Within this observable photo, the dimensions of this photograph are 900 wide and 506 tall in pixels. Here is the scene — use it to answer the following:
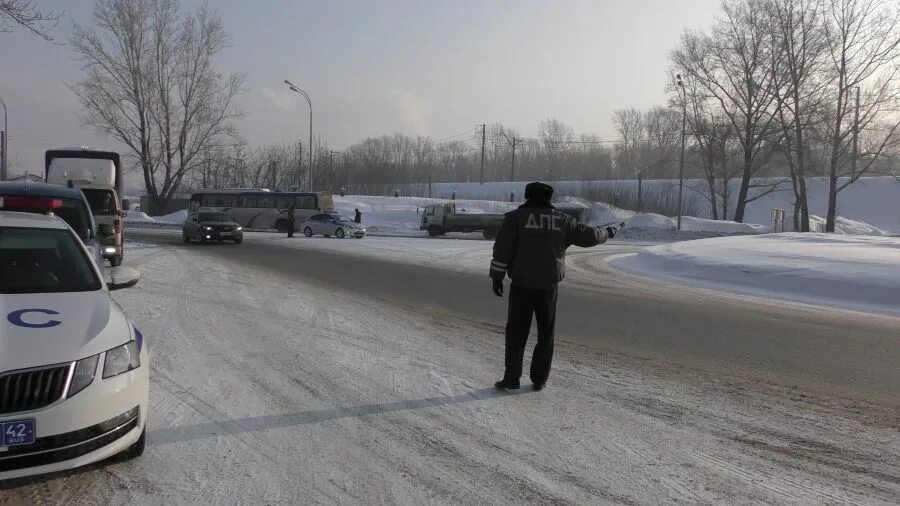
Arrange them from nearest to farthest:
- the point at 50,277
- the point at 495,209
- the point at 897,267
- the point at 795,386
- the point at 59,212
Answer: the point at 50,277 → the point at 795,386 → the point at 59,212 → the point at 897,267 → the point at 495,209

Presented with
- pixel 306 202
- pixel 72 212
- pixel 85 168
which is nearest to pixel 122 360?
pixel 72 212

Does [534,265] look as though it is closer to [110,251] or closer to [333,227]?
[110,251]

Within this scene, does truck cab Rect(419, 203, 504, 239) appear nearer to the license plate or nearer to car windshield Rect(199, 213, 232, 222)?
car windshield Rect(199, 213, 232, 222)

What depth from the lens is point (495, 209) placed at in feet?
197

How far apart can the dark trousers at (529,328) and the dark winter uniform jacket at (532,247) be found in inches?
4.2

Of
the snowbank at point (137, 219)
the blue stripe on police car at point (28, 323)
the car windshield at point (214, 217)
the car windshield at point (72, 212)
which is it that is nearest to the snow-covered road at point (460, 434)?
the blue stripe on police car at point (28, 323)

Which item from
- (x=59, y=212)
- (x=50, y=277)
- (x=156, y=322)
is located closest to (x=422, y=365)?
(x=50, y=277)

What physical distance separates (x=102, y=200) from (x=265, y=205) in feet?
101

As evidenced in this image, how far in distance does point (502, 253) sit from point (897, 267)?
13.4 meters

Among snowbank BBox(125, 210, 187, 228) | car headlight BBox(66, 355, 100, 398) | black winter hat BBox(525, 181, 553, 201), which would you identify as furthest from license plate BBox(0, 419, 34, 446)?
snowbank BBox(125, 210, 187, 228)

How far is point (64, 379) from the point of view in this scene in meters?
3.43

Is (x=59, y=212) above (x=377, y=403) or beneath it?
above

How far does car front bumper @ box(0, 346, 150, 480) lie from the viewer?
3273 mm

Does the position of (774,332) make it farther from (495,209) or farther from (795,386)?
(495,209)
